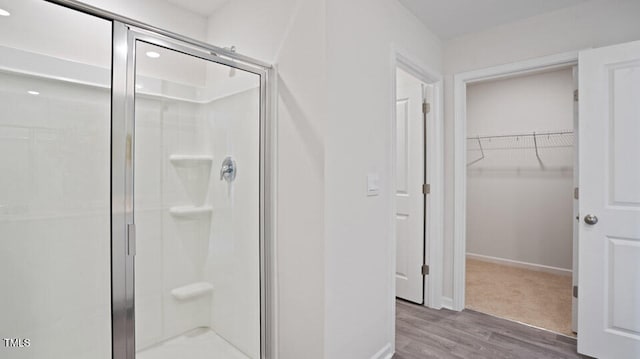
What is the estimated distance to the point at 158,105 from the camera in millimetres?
1840

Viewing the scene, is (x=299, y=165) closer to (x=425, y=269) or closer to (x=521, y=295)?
(x=425, y=269)

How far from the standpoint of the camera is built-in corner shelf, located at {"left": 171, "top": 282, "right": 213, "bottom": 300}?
198 cm

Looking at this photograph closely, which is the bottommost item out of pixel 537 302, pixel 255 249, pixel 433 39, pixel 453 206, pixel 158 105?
pixel 537 302

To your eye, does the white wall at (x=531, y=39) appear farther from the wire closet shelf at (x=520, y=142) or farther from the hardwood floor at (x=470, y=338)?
the wire closet shelf at (x=520, y=142)

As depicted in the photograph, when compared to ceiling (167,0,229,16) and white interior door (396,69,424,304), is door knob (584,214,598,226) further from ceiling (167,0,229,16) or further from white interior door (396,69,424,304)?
ceiling (167,0,229,16)

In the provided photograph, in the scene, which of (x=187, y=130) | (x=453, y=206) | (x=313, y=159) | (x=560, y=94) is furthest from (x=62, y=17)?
(x=560, y=94)

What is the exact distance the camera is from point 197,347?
200cm

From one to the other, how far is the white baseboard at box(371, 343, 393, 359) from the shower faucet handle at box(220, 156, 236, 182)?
148cm

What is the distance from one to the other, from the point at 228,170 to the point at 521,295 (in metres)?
3.17

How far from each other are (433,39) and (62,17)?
105 inches

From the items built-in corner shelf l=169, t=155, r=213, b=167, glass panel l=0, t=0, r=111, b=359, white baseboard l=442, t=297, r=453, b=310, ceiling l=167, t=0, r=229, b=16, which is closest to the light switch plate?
built-in corner shelf l=169, t=155, r=213, b=167

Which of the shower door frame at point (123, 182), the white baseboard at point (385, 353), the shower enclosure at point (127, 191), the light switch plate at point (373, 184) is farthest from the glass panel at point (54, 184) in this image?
the white baseboard at point (385, 353)

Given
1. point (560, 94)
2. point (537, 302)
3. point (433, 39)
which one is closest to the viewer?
point (433, 39)

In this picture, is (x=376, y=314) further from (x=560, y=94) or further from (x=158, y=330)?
(x=560, y=94)
